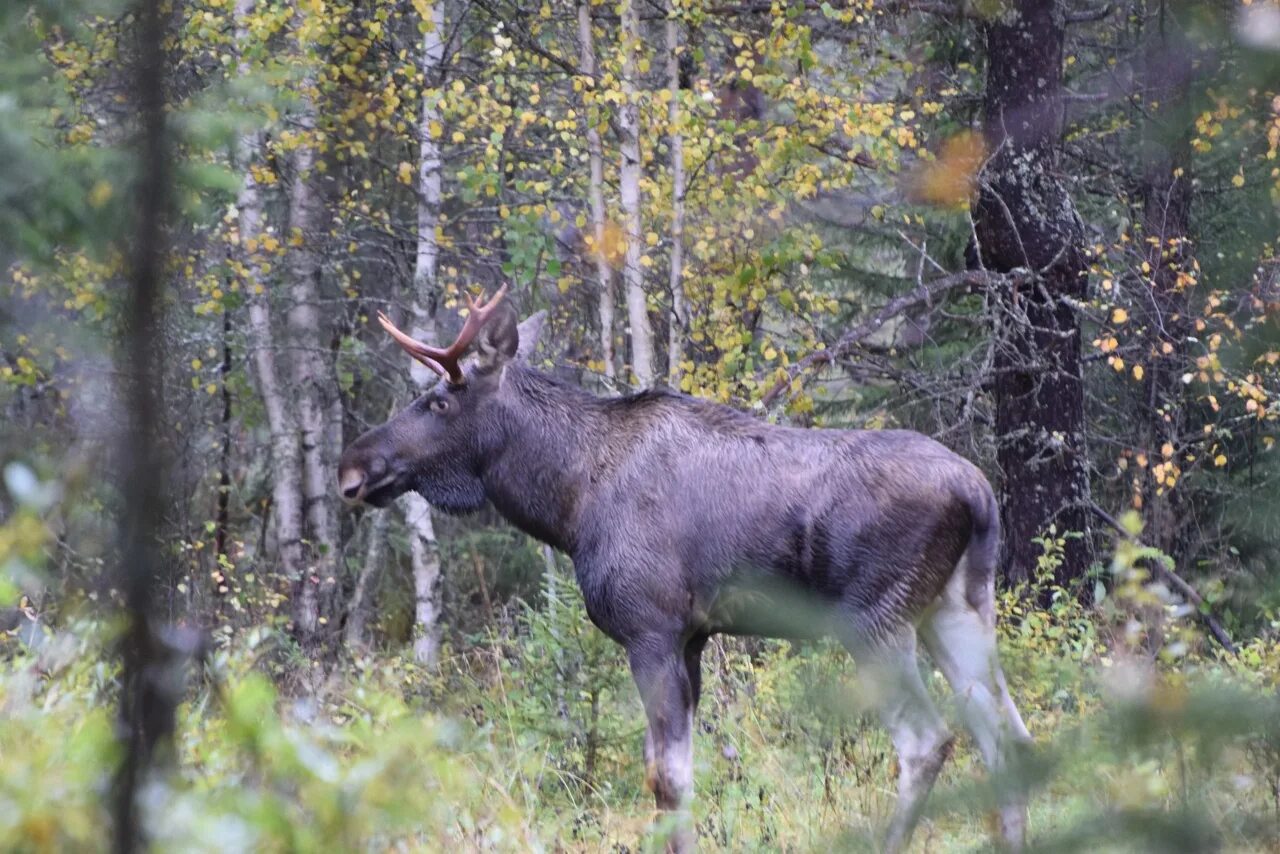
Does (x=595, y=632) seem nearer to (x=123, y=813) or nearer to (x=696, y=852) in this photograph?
(x=696, y=852)

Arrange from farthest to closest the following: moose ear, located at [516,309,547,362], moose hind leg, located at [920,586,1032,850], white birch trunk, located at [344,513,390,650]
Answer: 1. white birch trunk, located at [344,513,390,650]
2. moose ear, located at [516,309,547,362]
3. moose hind leg, located at [920,586,1032,850]

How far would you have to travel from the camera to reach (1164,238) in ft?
31.4

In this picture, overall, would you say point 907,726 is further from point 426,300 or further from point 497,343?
point 426,300

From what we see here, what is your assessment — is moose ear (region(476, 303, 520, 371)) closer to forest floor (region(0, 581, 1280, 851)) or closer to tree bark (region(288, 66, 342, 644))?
forest floor (region(0, 581, 1280, 851))

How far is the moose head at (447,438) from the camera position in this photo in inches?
283

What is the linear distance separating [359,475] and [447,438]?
0.45 meters

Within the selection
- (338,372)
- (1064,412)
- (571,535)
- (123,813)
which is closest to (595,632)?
(571,535)

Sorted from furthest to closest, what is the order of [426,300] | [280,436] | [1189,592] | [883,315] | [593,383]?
[280,436]
[593,383]
[426,300]
[883,315]
[1189,592]

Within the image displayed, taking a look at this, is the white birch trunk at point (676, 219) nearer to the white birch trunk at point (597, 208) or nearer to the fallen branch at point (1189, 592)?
the white birch trunk at point (597, 208)

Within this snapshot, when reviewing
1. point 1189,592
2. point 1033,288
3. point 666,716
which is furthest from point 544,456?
point 1033,288

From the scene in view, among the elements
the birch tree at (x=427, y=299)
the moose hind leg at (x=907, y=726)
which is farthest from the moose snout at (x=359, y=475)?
the birch tree at (x=427, y=299)

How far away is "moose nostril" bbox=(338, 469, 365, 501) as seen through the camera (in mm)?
7180

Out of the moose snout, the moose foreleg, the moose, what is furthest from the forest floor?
the moose snout

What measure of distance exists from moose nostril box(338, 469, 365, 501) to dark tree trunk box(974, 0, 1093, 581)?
531 centimetres
